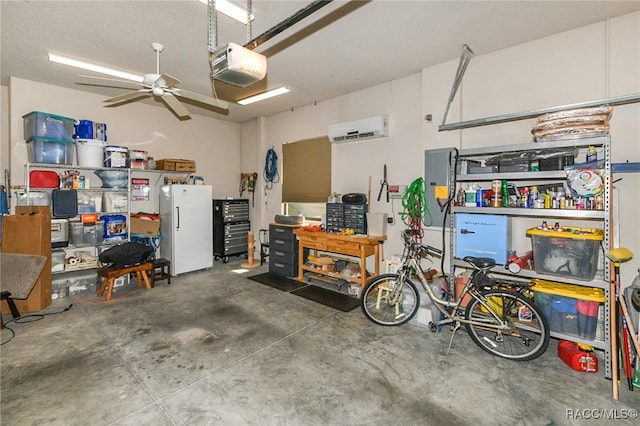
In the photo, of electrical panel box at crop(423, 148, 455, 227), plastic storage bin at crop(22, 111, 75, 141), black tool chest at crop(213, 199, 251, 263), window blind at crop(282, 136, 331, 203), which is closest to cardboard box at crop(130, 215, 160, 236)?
black tool chest at crop(213, 199, 251, 263)

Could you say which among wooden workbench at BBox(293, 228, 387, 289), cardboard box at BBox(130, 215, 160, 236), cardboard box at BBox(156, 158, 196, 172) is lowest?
wooden workbench at BBox(293, 228, 387, 289)

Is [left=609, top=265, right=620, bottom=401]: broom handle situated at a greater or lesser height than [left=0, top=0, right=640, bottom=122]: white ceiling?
lesser

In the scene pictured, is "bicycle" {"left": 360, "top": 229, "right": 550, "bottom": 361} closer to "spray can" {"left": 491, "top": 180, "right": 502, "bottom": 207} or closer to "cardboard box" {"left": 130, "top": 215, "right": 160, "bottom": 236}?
"spray can" {"left": 491, "top": 180, "right": 502, "bottom": 207}

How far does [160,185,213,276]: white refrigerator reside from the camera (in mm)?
5328

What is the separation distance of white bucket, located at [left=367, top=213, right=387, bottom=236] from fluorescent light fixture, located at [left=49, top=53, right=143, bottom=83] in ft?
12.3

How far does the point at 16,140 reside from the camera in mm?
4422

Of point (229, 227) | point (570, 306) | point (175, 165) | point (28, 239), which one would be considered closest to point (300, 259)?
point (229, 227)


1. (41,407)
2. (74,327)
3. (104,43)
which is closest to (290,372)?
(41,407)

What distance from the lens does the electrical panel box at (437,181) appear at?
375 centimetres

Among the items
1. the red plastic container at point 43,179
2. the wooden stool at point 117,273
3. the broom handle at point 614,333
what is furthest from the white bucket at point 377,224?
the red plastic container at point 43,179

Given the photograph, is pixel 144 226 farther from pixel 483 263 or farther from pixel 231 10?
pixel 483 263

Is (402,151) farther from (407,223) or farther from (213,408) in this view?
(213,408)

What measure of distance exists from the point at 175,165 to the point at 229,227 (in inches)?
64.6

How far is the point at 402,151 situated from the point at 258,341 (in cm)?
328
